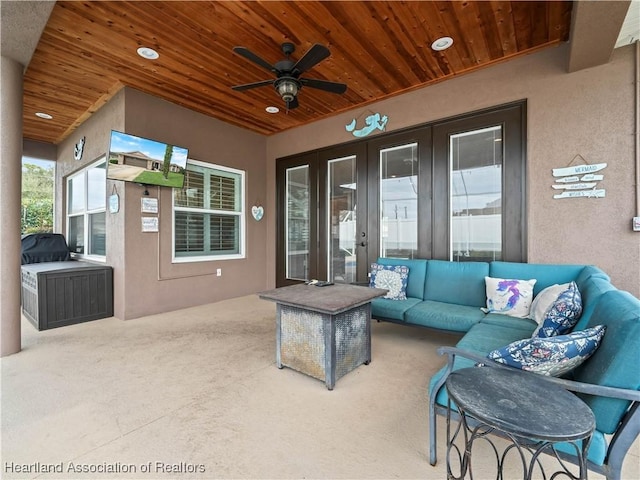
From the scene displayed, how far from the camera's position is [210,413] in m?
1.98

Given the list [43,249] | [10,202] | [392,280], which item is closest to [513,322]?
[392,280]

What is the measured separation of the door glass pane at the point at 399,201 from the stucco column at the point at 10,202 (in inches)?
170

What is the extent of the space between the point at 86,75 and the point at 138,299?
3017mm

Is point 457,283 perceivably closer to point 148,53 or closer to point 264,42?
point 264,42

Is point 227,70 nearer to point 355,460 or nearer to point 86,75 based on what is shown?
point 86,75

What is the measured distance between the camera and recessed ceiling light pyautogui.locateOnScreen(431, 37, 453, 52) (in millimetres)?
3074

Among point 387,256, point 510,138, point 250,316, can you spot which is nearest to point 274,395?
point 250,316

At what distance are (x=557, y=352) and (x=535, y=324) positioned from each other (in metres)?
1.56

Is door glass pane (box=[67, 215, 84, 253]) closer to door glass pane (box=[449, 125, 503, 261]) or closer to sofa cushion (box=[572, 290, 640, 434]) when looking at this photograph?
door glass pane (box=[449, 125, 503, 261])

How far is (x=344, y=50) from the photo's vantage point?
3268mm

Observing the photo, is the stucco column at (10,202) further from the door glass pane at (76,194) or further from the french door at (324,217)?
the french door at (324,217)

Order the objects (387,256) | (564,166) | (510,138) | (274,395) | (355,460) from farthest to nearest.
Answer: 1. (387,256)
2. (510,138)
3. (564,166)
4. (274,395)
5. (355,460)

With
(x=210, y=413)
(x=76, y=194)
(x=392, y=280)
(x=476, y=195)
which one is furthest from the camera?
(x=76, y=194)

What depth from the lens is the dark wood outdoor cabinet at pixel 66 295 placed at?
3.72 metres
